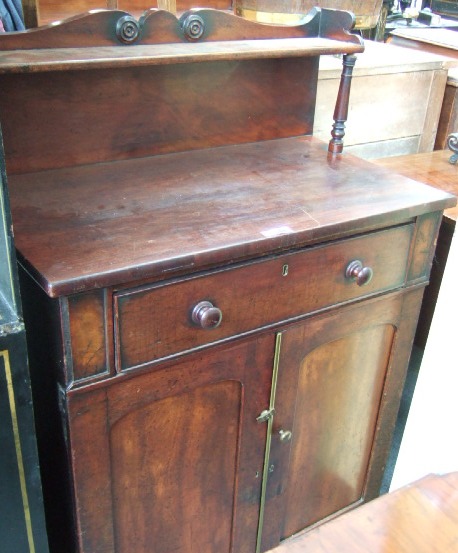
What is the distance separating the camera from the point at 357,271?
1273 millimetres

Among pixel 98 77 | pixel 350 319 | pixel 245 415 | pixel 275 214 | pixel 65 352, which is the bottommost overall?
pixel 245 415

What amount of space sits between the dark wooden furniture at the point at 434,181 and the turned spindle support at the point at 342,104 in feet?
1.20

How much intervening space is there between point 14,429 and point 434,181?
1.35 m

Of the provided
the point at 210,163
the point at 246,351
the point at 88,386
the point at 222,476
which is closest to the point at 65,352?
the point at 88,386

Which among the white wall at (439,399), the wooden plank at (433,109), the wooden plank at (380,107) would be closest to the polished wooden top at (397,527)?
the white wall at (439,399)

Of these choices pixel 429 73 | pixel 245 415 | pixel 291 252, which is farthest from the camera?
pixel 429 73

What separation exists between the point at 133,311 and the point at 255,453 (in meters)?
0.49

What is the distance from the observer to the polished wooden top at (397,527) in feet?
2.80

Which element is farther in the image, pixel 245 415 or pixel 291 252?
pixel 245 415

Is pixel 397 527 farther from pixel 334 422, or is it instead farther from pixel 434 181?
pixel 434 181

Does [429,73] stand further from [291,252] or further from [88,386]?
[88,386]

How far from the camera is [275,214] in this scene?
47.0 inches

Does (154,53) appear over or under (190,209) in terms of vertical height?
over

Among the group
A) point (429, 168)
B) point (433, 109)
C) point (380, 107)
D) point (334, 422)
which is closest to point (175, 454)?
point (334, 422)
